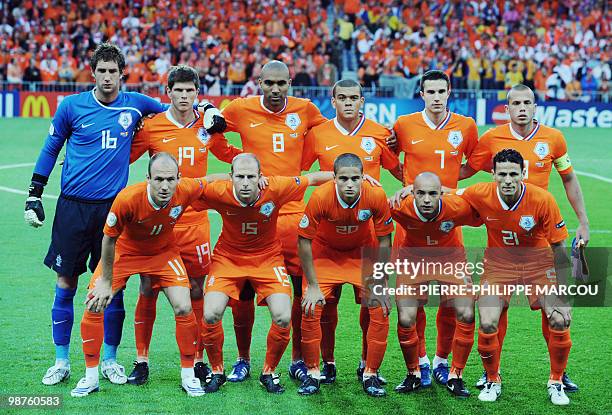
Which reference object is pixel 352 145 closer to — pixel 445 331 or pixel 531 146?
pixel 531 146

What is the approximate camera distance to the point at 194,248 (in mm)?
7109

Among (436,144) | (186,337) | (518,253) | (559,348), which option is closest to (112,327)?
(186,337)

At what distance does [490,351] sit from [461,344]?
0.25 metres

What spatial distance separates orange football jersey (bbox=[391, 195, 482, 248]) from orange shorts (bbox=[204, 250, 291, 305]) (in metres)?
0.97

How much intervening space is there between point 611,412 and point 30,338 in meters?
4.59

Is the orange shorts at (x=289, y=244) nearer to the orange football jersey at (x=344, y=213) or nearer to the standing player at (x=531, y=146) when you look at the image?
the orange football jersey at (x=344, y=213)

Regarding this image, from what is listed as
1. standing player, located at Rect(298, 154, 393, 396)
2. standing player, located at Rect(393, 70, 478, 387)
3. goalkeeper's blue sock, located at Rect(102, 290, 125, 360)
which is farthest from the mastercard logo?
goalkeeper's blue sock, located at Rect(102, 290, 125, 360)

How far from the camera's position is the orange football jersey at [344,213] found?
662 cm

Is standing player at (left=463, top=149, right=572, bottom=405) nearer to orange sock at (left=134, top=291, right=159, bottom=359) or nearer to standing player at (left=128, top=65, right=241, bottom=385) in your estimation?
standing player at (left=128, top=65, right=241, bottom=385)

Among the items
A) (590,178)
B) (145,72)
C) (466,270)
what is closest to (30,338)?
(466,270)

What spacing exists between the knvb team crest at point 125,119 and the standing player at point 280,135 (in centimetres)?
90

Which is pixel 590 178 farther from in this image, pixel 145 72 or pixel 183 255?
pixel 145 72

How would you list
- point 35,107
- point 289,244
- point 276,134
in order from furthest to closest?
point 35,107, point 276,134, point 289,244

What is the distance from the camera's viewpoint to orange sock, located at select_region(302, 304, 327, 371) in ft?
21.6
